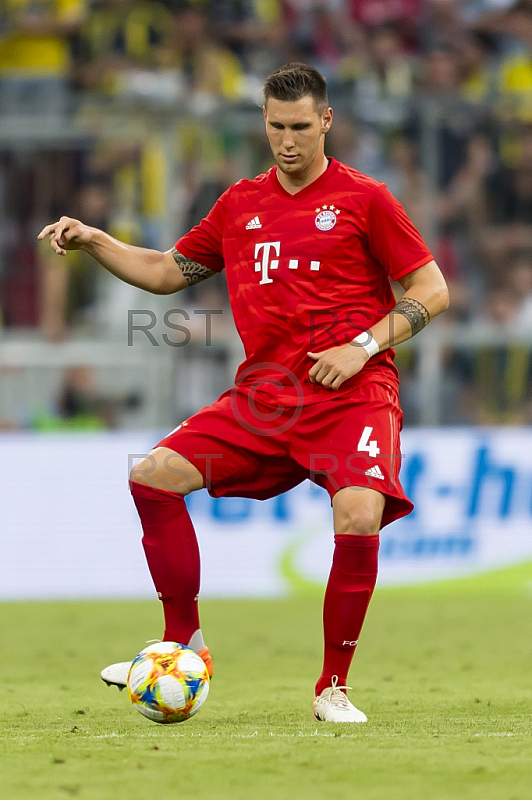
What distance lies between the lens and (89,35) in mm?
12727

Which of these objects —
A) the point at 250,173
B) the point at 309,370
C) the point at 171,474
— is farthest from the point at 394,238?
the point at 250,173

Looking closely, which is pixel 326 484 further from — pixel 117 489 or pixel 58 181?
pixel 58 181

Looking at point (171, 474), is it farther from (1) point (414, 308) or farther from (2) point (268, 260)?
(1) point (414, 308)

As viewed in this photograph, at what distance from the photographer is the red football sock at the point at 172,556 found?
17.8 feet

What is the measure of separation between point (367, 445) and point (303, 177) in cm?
120

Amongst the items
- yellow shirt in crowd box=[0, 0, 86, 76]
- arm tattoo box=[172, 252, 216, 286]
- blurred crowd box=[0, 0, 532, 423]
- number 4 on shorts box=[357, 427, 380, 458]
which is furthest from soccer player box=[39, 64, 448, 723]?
yellow shirt in crowd box=[0, 0, 86, 76]

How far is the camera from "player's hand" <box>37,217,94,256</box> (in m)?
5.46

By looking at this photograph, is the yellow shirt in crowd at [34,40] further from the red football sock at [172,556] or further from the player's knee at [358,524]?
the player's knee at [358,524]

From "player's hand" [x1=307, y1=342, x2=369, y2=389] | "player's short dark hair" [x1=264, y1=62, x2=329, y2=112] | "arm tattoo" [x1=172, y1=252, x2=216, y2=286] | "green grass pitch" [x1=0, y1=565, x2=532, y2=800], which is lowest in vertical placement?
"green grass pitch" [x1=0, y1=565, x2=532, y2=800]

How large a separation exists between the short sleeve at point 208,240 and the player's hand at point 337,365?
0.88m

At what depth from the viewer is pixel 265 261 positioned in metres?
5.46

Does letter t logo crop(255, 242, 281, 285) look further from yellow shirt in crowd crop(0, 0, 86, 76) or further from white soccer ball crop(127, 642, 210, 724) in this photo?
yellow shirt in crowd crop(0, 0, 86, 76)

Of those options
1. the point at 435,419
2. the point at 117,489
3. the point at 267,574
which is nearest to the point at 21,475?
the point at 117,489

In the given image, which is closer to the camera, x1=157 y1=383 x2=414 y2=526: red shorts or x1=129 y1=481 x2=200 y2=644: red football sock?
x1=157 y1=383 x2=414 y2=526: red shorts
